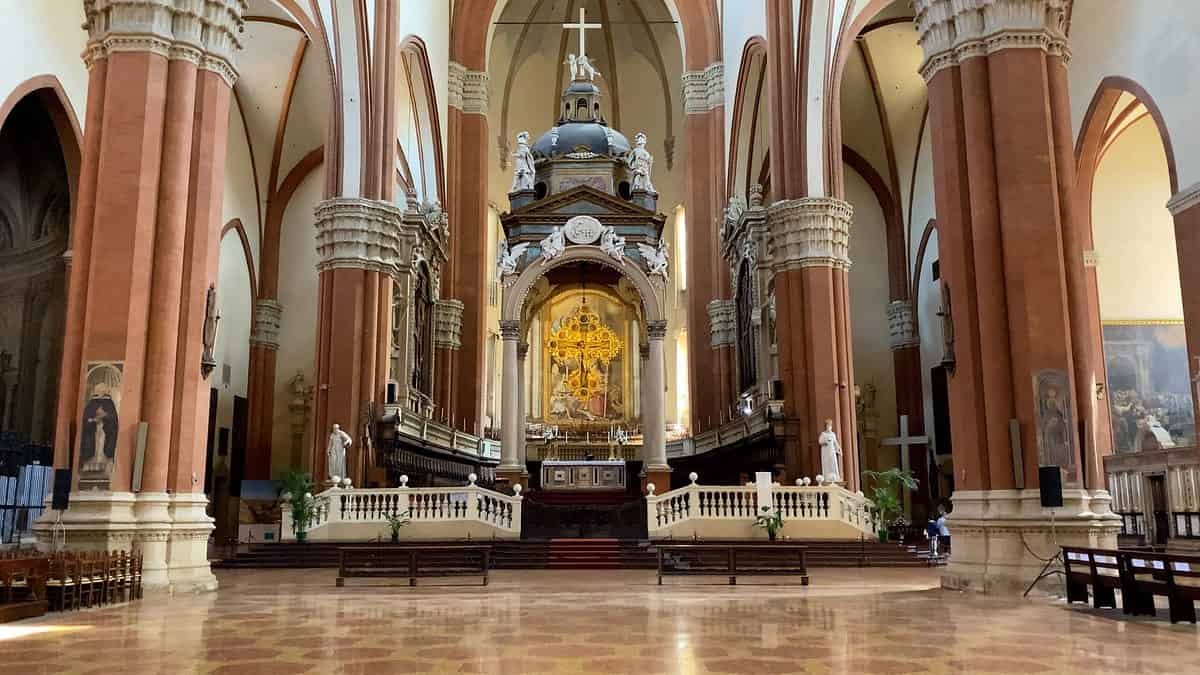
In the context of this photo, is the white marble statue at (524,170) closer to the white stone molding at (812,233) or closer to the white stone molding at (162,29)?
the white stone molding at (812,233)

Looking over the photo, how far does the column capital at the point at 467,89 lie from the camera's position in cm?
3011

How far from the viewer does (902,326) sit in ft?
93.7

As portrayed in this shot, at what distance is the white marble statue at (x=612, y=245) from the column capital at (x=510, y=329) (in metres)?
2.82

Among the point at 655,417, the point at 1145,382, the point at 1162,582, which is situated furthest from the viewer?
the point at 655,417

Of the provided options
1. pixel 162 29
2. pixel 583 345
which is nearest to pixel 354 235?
pixel 162 29

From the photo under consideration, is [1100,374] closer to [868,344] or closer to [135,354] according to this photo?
[868,344]

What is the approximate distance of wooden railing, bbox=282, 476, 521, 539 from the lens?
656 inches

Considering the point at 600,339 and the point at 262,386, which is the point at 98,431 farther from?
the point at 600,339

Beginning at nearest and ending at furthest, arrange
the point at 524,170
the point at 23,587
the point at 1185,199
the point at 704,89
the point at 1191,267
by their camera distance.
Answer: the point at 23,587
the point at 1191,267
the point at 1185,199
the point at 524,170
the point at 704,89

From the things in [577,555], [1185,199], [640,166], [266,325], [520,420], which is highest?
[640,166]

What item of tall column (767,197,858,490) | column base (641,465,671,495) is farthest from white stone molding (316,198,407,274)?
tall column (767,197,858,490)

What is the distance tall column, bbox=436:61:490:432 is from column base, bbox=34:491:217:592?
1545 centimetres

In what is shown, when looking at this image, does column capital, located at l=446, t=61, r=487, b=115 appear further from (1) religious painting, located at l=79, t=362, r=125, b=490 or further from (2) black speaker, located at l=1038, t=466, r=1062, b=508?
(2) black speaker, located at l=1038, t=466, r=1062, b=508

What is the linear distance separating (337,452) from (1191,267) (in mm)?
14766
